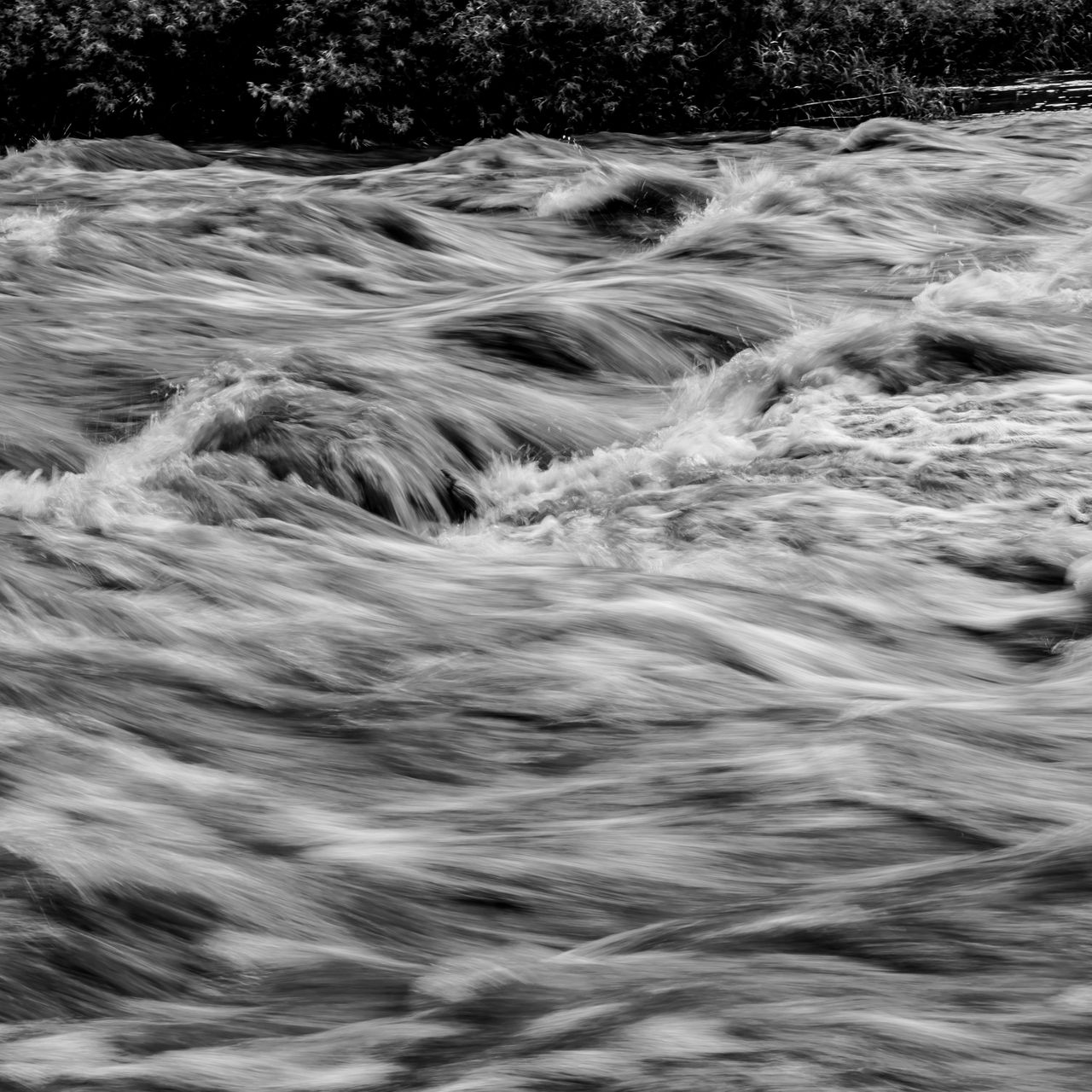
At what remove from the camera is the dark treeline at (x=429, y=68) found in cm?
977

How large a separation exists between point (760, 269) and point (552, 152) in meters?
2.88

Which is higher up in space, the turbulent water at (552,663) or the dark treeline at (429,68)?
the dark treeline at (429,68)

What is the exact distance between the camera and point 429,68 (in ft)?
32.4

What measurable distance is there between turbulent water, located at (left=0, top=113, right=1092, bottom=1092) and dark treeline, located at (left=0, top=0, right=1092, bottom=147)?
338 centimetres

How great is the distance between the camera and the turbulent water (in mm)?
1991

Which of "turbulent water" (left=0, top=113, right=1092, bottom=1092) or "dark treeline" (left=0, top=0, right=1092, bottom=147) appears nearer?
"turbulent water" (left=0, top=113, right=1092, bottom=1092)

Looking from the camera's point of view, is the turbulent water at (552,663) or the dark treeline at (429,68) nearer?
the turbulent water at (552,663)

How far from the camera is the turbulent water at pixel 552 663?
199 centimetres

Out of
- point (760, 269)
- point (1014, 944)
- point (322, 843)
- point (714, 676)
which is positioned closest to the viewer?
point (1014, 944)

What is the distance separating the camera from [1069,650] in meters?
3.29

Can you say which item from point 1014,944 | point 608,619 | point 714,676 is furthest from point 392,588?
point 1014,944

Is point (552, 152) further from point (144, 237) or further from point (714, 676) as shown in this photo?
point (714, 676)

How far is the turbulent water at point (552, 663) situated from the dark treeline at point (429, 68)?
338 cm

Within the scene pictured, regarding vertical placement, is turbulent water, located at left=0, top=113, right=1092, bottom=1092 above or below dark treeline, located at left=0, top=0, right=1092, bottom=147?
below
